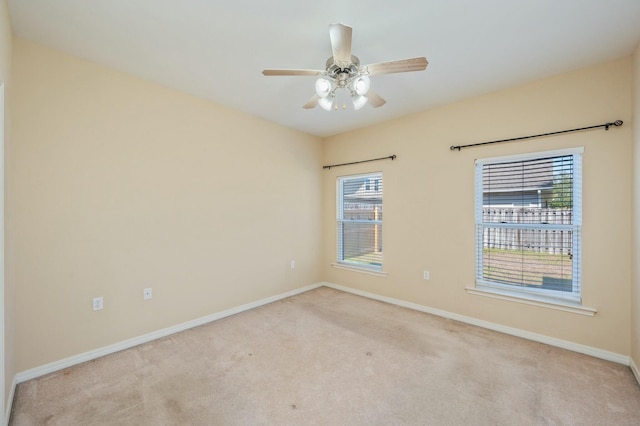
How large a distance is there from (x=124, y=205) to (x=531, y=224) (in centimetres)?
412

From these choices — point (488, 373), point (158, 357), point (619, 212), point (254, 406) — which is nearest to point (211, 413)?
point (254, 406)

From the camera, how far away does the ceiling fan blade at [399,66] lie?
72.1 inches

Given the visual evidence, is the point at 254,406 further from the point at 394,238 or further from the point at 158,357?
the point at 394,238

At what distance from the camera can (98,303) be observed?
2.53 meters

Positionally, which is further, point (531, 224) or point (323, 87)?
point (531, 224)

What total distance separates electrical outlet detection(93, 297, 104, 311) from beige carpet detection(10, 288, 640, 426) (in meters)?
0.45

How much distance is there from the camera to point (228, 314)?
137 inches

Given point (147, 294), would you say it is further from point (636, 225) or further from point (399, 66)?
point (636, 225)

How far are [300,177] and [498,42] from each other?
2.98 metres

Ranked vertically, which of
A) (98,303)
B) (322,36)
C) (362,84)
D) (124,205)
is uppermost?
(322,36)

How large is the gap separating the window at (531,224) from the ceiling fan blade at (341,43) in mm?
2175

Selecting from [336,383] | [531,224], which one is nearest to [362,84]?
[336,383]

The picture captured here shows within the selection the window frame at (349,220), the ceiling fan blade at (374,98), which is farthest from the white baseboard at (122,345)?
the ceiling fan blade at (374,98)

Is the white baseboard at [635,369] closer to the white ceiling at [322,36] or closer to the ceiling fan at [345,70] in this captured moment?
the white ceiling at [322,36]
